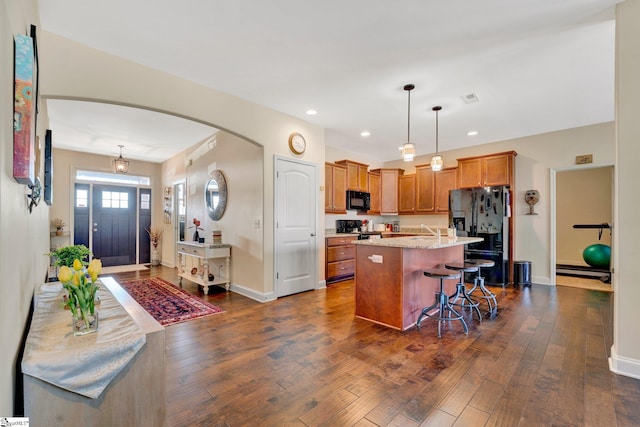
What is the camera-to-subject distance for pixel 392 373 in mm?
2189

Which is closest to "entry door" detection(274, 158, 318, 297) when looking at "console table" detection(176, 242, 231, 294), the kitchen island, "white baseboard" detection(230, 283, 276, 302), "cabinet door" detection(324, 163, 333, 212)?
"white baseboard" detection(230, 283, 276, 302)

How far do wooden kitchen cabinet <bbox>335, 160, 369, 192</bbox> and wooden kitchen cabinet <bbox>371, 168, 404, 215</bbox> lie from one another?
0.57 meters

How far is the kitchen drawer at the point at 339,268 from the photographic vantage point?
5.20 meters

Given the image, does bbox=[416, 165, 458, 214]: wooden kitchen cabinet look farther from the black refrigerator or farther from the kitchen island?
the kitchen island

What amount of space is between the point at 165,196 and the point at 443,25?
7184 millimetres

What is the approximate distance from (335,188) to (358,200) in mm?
837

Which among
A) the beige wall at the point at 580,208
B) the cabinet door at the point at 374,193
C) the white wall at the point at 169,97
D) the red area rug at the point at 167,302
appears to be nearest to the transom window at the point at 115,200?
the red area rug at the point at 167,302

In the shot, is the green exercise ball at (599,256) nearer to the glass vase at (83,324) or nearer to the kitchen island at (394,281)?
the kitchen island at (394,281)

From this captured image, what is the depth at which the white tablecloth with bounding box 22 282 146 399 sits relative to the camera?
115 centimetres

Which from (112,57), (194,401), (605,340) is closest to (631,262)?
(605,340)

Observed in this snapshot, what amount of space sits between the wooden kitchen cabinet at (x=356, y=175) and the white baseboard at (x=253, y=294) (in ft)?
9.61

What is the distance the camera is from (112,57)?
9.04ft

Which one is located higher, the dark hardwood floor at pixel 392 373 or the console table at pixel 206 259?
the console table at pixel 206 259

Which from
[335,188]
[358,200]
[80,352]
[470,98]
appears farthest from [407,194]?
[80,352]
